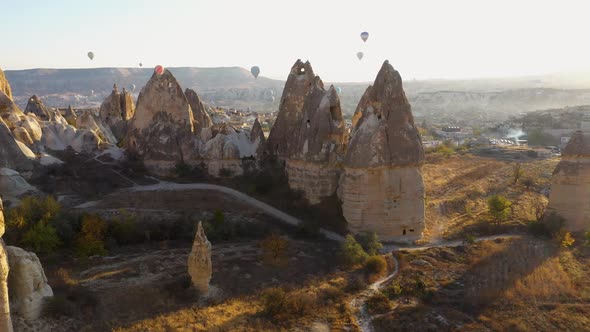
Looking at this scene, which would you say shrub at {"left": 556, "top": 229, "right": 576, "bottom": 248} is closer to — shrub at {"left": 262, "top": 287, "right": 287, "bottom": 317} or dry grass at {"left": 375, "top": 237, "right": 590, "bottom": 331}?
dry grass at {"left": 375, "top": 237, "right": 590, "bottom": 331}

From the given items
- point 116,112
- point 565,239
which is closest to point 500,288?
point 565,239

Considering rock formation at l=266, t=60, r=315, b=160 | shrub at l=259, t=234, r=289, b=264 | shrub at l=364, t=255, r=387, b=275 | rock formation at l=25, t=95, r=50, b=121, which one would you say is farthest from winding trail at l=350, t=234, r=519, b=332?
rock formation at l=25, t=95, r=50, b=121

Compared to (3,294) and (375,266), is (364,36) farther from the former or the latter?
(3,294)

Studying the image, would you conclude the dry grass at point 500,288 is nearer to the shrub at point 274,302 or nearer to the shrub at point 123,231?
the shrub at point 274,302

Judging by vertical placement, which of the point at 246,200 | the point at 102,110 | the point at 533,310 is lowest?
the point at 533,310

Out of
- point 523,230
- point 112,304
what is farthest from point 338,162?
point 112,304

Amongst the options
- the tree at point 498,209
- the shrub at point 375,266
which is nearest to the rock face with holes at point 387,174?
the shrub at point 375,266

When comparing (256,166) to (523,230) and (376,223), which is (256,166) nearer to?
(376,223)
